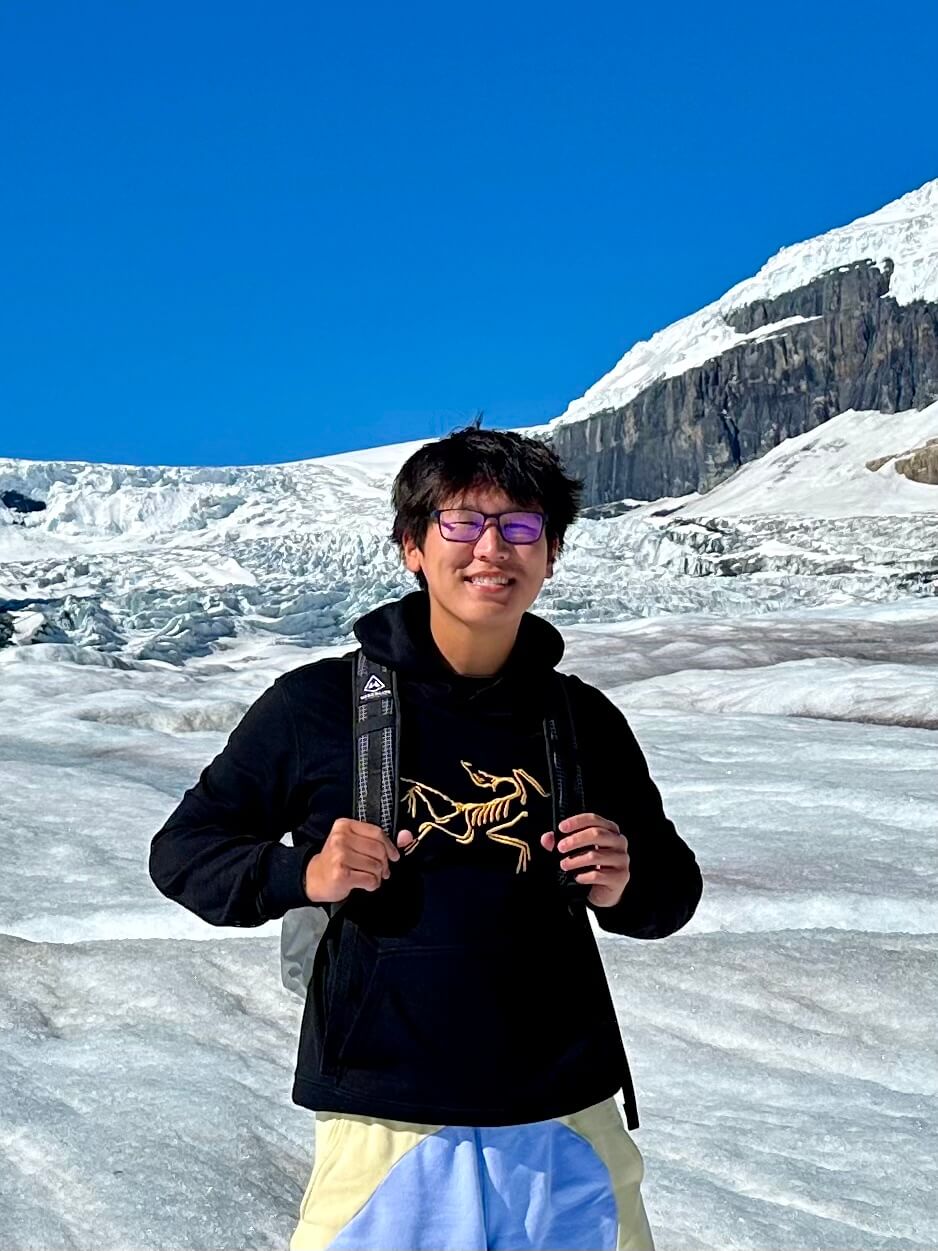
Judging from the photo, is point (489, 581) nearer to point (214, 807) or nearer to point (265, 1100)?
point (214, 807)

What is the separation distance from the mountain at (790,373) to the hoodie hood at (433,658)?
5853 centimetres

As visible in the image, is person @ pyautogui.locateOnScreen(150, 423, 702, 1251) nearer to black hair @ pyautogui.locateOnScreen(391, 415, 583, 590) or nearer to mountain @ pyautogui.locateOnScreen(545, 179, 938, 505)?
black hair @ pyautogui.locateOnScreen(391, 415, 583, 590)

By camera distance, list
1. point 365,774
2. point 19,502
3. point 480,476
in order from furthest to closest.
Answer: point 19,502 → point 480,476 → point 365,774

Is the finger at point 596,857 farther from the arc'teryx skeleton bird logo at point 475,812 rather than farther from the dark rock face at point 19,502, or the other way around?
the dark rock face at point 19,502

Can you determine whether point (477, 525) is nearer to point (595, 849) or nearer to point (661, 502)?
point (595, 849)

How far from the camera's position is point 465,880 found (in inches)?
66.9

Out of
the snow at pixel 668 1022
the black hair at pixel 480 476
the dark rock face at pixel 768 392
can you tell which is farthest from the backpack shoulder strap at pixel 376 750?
the dark rock face at pixel 768 392

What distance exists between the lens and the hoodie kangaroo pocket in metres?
1.63

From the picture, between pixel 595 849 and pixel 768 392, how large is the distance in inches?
2503

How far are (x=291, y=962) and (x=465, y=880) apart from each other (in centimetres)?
30

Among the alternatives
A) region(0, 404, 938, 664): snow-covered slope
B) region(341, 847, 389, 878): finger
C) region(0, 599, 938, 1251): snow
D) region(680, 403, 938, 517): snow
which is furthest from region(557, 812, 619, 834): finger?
region(680, 403, 938, 517): snow

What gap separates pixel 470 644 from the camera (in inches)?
71.2

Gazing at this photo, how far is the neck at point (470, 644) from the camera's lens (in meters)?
1.80

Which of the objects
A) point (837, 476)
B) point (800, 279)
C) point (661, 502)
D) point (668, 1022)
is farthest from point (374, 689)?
point (800, 279)
